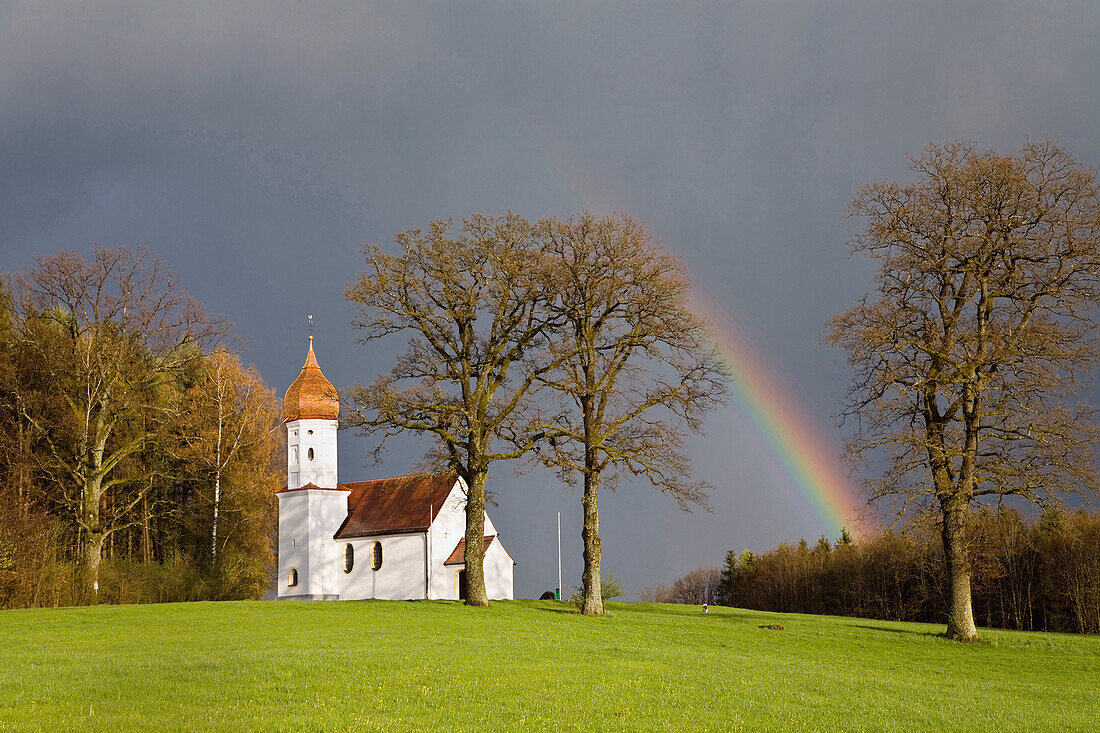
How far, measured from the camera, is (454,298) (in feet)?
119

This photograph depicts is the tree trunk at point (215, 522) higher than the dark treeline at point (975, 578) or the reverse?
higher

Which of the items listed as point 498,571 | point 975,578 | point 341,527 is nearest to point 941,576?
point 975,578

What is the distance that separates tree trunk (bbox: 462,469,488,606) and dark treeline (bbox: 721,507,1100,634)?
53.7 feet

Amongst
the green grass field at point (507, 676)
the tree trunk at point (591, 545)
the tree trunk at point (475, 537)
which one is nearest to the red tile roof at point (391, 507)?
the tree trunk at point (475, 537)

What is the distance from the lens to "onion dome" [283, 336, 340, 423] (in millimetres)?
60469

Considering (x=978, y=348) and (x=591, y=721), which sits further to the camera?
(x=978, y=348)

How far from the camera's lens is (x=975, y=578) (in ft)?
198

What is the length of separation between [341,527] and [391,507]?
3.63 metres

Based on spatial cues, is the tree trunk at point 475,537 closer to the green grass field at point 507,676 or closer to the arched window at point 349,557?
the green grass field at point 507,676

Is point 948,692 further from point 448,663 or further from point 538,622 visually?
point 538,622

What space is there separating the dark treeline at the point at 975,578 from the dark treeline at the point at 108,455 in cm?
3310

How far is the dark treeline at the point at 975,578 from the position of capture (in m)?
52.6

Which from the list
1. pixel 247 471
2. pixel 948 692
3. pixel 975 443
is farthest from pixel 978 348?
pixel 247 471

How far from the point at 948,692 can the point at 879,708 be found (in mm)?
3212
